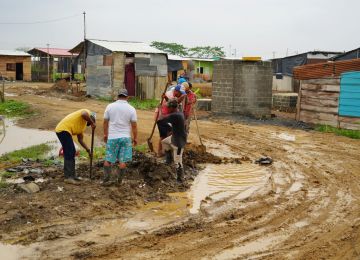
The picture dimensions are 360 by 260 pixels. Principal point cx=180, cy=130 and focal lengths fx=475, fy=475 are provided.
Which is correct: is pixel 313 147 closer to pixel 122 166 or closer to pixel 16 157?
pixel 122 166

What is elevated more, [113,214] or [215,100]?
[215,100]

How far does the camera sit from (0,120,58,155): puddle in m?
12.3

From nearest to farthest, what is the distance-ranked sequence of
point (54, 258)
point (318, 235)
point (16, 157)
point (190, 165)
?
point (54, 258) → point (318, 235) → point (190, 165) → point (16, 157)

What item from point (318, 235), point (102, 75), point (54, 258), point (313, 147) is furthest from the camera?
point (102, 75)

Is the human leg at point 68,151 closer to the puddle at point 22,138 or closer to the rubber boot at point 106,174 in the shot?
the rubber boot at point 106,174

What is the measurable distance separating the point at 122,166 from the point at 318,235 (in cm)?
339

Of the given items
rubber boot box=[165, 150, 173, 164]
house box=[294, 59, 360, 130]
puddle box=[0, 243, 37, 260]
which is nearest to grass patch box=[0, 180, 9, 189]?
puddle box=[0, 243, 37, 260]

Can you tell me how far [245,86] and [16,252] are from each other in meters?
14.5

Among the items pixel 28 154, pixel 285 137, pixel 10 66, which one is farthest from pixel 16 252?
pixel 10 66

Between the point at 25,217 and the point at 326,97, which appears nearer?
the point at 25,217

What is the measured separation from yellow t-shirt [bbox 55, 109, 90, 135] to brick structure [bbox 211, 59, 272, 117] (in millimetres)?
11314

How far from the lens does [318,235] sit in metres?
5.95

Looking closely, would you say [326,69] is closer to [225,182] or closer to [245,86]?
[245,86]

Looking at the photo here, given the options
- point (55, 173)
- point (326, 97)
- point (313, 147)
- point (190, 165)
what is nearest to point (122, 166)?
point (55, 173)
